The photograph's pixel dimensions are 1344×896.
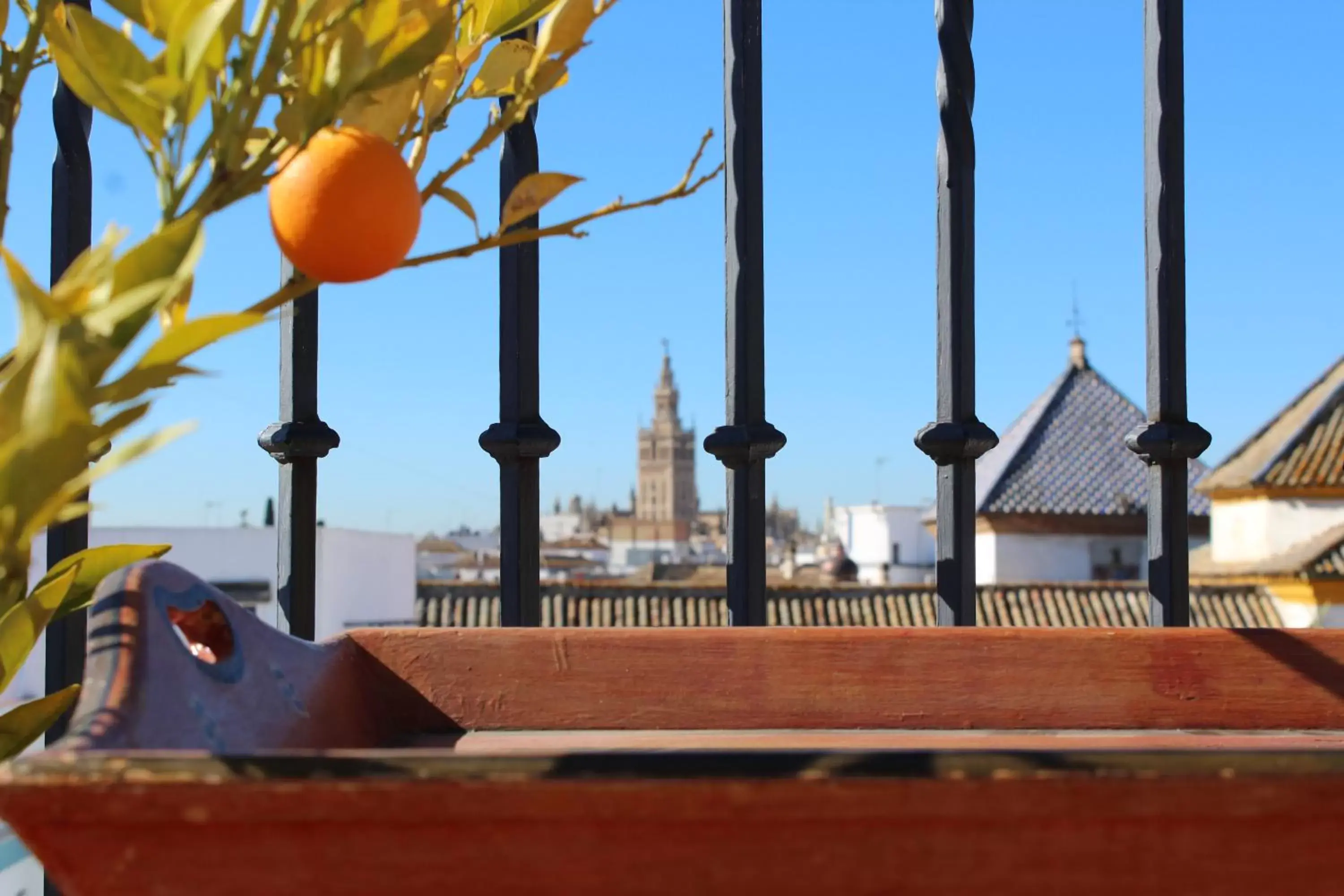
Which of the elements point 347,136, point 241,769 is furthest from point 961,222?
point 241,769

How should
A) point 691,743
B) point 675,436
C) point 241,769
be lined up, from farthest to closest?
1. point 675,436
2. point 691,743
3. point 241,769

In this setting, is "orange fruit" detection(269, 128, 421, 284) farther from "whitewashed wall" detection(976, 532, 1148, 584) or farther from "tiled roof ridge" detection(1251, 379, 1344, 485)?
"whitewashed wall" detection(976, 532, 1148, 584)

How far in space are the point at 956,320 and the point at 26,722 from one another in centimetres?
90

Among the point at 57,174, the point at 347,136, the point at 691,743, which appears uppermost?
the point at 57,174

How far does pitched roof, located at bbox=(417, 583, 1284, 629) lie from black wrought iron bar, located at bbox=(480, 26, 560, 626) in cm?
1492

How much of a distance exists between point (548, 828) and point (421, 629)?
46cm

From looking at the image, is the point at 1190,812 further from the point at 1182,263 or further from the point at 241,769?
the point at 1182,263

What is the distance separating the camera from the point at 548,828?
459 millimetres

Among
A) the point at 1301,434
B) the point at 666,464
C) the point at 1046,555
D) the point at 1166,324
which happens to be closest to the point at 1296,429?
the point at 1301,434

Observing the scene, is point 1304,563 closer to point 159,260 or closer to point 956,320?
point 956,320

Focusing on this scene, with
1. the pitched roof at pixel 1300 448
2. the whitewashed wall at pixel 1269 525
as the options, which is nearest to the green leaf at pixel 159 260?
the whitewashed wall at pixel 1269 525

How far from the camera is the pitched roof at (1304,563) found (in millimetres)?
15586

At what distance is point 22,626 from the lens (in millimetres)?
624

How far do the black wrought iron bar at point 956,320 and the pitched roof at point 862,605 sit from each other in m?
14.9
